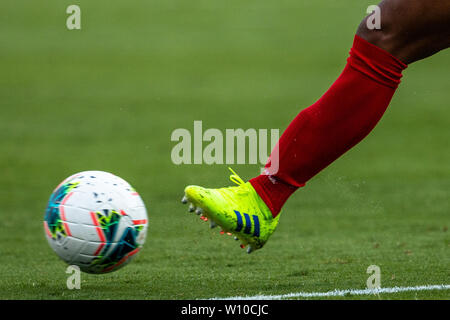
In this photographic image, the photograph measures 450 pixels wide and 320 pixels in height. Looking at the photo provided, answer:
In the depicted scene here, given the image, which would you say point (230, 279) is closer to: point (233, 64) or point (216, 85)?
point (216, 85)

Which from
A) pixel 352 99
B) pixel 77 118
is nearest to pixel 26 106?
pixel 77 118

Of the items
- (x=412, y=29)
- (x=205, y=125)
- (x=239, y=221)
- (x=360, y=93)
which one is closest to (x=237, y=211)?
(x=239, y=221)

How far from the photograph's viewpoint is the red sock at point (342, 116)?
4.36 meters

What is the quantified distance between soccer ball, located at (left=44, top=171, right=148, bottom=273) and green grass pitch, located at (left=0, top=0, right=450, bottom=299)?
8.7 inches

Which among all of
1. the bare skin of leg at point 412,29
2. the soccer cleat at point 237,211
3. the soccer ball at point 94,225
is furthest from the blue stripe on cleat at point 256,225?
the bare skin of leg at point 412,29

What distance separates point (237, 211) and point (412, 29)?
1.31 meters

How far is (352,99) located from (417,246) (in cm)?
239

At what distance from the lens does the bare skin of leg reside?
13.6ft

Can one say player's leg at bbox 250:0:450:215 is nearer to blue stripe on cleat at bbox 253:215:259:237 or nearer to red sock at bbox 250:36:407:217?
red sock at bbox 250:36:407:217

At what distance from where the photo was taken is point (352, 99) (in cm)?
442

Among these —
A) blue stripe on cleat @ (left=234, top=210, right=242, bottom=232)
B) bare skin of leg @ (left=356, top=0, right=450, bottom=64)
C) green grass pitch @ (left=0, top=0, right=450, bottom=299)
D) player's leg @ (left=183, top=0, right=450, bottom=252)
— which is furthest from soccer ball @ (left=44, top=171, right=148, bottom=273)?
bare skin of leg @ (left=356, top=0, right=450, bottom=64)

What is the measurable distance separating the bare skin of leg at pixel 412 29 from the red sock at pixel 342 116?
0.06 m

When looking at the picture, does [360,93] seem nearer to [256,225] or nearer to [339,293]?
[256,225]

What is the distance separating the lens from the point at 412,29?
13.7ft
